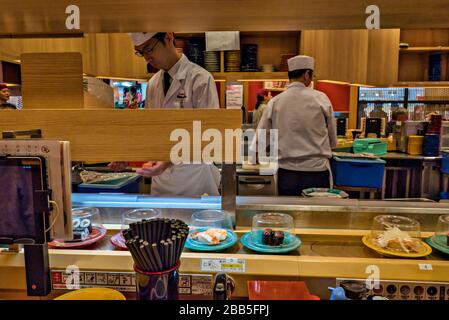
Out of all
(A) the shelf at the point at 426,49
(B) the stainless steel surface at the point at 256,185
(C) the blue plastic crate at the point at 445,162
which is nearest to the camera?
(B) the stainless steel surface at the point at 256,185

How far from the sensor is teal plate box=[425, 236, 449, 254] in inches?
42.8

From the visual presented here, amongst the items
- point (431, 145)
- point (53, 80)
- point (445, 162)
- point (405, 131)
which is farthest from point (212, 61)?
point (53, 80)

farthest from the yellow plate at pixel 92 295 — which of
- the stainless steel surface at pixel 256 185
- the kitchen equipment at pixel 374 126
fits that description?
the kitchen equipment at pixel 374 126

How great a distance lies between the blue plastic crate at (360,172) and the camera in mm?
3619

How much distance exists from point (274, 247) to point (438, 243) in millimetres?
505

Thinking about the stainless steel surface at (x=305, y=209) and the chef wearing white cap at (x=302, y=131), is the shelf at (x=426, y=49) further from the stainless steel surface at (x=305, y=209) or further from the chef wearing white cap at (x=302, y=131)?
the stainless steel surface at (x=305, y=209)

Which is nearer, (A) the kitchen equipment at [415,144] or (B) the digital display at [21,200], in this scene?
(B) the digital display at [21,200]

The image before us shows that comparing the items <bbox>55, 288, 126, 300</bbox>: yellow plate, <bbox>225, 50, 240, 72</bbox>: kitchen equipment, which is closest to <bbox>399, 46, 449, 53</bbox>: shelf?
<bbox>225, 50, 240, 72</bbox>: kitchen equipment

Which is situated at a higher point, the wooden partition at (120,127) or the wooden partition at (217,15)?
the wooden partition at (217,15)

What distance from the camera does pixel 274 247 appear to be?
110 cm

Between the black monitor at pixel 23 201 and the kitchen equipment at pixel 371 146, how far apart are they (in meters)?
3.79

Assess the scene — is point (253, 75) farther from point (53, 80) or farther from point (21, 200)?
point (21, 200)

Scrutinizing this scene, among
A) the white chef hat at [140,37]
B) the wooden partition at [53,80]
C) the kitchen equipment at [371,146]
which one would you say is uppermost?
the white chef hat at [140,37]

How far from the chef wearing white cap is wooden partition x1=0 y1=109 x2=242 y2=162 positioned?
1688mm
